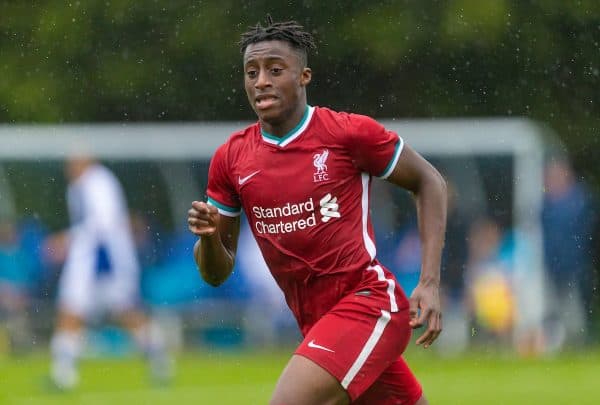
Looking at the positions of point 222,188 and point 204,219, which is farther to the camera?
point 222,188

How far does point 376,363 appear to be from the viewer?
6.09 metres

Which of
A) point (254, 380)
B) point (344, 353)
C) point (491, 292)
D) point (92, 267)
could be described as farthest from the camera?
point (491, 292)

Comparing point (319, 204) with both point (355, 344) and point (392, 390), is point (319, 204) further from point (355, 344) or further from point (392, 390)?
point (392, 390)

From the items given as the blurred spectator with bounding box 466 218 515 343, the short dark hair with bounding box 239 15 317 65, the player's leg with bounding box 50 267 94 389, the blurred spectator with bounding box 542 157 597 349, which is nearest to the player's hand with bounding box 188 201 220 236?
the short dark hair with bounding box 239 15 317 65

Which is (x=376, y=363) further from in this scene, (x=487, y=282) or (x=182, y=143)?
(x=182, y=143)

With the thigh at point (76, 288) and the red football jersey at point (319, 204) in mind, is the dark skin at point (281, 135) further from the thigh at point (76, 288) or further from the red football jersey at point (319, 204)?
the thigh at point (76, 288)

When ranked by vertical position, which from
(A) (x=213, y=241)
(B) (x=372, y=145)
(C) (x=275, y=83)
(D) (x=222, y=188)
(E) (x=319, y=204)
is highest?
(C) (x=275, y=83)

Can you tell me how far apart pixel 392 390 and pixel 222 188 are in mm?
1145

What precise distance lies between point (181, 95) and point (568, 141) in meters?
5.16

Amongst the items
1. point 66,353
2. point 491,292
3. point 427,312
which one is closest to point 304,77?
point 427,312

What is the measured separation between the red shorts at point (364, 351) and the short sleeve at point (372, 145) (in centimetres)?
58

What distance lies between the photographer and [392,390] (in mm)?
6305

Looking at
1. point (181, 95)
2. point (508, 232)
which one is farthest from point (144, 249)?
point (508, 232)

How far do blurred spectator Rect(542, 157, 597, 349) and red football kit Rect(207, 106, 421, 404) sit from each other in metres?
9.54
